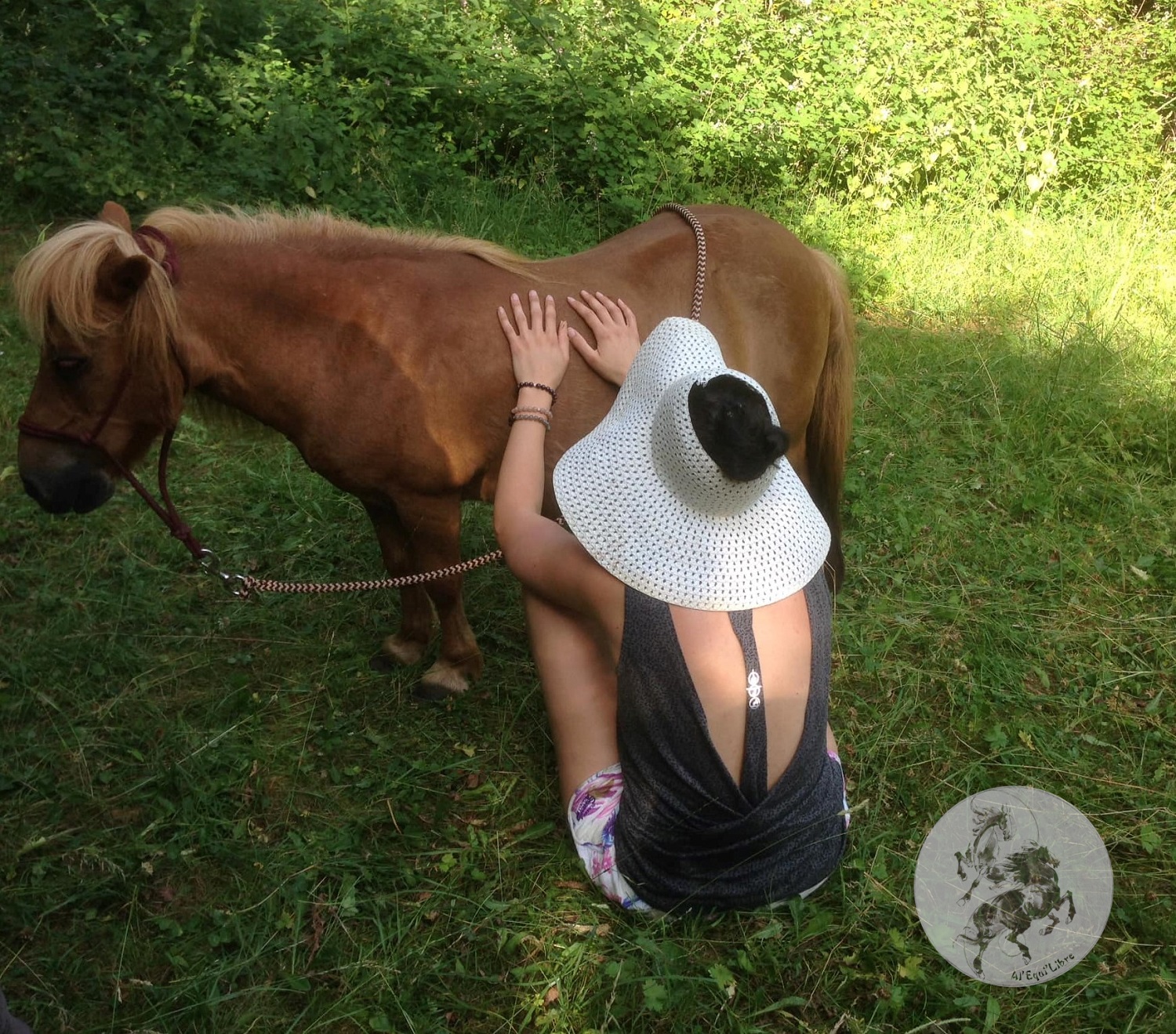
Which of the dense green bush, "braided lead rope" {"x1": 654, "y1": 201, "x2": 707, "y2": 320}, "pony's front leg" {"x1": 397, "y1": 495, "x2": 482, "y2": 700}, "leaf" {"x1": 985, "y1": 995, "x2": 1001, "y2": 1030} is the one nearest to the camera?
"leaf" {"x1": 985, "y1": 995, "x2": 1001, "y2": 1030}

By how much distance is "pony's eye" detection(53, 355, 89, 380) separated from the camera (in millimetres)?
2564

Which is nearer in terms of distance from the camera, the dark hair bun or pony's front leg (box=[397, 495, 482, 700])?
the dark hair bun

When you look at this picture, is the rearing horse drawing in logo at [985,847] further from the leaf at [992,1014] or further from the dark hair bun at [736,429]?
the dark hair bun at [736,429]

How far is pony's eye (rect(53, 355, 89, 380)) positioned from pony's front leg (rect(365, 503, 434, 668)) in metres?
1.01

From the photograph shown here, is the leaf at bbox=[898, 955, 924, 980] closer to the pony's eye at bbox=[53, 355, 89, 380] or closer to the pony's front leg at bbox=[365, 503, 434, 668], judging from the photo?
the pony's front leg at bbox=[365, 503, 434, 668]

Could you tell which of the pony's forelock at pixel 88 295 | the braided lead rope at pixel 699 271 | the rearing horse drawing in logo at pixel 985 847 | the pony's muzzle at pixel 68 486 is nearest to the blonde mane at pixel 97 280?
the pony's forelock at pixel 88 295

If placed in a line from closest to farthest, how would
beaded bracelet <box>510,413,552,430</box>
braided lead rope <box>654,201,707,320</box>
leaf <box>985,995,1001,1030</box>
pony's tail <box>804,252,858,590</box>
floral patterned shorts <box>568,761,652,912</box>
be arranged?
leaf <box>985,995,1001,1030</box>
floral patterned shorts <box>568,761,652,912</box>
beaded bracelet <box>510,413,552,430</box>
braided lead rope <box>654,201,707,320</box>
pony's tail <box>804,252,858,590</box>

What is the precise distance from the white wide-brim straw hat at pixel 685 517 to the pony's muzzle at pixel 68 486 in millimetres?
1525

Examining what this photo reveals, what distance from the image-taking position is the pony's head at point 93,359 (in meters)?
2.48

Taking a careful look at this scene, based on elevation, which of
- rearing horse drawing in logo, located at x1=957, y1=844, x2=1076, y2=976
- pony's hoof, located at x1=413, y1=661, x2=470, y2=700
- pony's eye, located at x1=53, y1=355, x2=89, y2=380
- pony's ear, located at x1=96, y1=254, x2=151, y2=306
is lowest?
pony's hoof, located at x1=413, y1=661, x2=470, y2=700

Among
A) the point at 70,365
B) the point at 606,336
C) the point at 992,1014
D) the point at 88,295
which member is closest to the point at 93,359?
the point at 70,365

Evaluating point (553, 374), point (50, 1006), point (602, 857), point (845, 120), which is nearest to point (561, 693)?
point (602, 857)

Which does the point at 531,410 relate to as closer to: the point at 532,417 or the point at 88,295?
the point at 532,417

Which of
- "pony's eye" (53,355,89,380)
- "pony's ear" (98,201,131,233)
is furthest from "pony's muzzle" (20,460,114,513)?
"pony's ear" (98,201,131,233)
